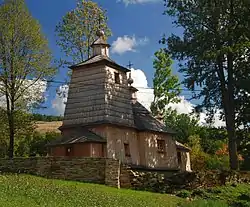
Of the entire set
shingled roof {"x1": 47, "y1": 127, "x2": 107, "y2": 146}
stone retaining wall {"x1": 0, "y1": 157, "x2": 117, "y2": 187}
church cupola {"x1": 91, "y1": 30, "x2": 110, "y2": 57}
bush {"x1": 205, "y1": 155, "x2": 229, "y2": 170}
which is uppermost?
church cupola {"x1": 91, "y1": 30, "x2": 110, "y2": 57}

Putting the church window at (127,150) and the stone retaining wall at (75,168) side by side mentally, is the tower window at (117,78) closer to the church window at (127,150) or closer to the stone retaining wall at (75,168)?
the church window at (127,150)

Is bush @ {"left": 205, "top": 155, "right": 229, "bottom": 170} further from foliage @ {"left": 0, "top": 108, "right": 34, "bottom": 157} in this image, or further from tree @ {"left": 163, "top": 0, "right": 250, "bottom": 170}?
foliage @ {"left": 0, "top": 108, "right": 34, "bottom": 157}

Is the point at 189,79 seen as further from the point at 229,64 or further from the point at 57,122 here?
the point at 57,122

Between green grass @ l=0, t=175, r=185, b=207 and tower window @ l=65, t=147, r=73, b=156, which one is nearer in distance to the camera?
green grass @ l=0, t=175, r=185, b=207

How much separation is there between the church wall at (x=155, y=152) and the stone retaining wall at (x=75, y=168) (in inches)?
313

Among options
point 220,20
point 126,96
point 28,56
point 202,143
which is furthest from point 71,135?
point 202,143

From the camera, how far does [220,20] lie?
2967 centimetres

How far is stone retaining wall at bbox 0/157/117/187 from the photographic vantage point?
21688 millimetres

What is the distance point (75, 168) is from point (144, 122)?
9.44 metres

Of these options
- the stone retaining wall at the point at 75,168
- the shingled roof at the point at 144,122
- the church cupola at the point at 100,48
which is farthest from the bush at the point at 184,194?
the church cupola at the point at 100,48

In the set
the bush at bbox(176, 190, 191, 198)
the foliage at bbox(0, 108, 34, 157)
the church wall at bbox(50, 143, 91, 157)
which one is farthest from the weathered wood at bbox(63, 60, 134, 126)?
the bush at bbox(176, 190, 191, 198)

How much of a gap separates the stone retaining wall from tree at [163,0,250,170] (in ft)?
33.4

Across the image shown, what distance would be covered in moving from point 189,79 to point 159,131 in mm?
4162

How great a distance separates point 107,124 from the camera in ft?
89.4
